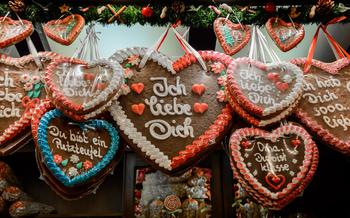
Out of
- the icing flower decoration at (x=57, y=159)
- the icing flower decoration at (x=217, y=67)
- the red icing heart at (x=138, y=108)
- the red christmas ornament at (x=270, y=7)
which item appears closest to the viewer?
the icing flower decoration at (x=57, y=159)

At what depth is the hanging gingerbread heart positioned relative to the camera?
4.85 ft

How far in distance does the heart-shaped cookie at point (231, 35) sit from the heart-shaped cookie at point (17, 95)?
0.64 m

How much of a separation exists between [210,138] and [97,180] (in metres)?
0.41

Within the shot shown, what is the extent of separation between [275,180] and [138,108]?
0.51 metres

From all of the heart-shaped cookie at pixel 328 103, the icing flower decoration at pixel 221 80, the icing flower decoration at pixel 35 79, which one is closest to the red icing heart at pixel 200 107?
the icing flower decoration at pixel 221 80

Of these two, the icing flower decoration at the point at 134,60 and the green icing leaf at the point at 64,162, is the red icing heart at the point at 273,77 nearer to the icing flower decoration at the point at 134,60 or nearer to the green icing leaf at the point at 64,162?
the icing flower decoration at the point at 134,60

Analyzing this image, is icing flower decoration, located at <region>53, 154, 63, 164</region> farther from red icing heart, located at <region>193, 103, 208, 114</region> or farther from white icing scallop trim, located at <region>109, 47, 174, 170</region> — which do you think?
red icing heart, located at <region>193, 103, 208, 114</region>

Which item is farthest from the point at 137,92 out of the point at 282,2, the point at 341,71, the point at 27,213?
the point at 27,213

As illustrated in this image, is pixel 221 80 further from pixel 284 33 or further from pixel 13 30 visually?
pixel 13 30

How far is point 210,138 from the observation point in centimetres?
126

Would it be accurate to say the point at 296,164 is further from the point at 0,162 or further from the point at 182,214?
the point at 0,162

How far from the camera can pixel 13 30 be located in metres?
1.42

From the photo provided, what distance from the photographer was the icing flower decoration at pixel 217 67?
4.65ft

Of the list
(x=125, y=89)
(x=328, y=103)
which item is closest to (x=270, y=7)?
(x=328, y=103)
